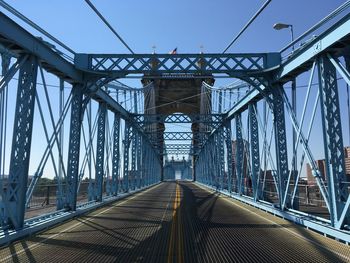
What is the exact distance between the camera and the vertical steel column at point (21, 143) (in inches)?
454

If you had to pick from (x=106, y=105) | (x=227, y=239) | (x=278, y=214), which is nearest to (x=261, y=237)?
(x=227, y=239)

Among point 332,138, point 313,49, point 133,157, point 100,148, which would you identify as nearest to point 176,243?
point 332,138

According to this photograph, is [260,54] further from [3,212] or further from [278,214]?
[3,212]

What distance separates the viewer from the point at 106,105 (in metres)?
24.4

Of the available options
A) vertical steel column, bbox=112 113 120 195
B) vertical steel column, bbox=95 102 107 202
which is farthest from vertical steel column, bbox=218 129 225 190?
vertical steel column, bbox=95 102 107 202

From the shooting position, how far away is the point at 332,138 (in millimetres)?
11625

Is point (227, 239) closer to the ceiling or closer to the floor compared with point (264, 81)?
closer to the floor

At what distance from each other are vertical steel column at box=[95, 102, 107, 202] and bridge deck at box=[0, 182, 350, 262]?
291 inches

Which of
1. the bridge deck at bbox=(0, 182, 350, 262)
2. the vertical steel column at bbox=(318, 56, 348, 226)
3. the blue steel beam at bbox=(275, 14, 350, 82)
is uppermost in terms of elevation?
the blue steel beam at bbox=(275, 14, 350, 82)

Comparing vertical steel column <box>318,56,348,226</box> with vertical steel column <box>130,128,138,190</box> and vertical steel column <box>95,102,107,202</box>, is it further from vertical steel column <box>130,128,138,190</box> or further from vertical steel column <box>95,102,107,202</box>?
vertical steel column <box>130,128,138,190</box>

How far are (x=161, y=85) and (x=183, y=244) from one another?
67.1m

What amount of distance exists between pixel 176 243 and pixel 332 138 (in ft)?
18.8

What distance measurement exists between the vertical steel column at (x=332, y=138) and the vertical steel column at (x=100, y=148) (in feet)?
46.0

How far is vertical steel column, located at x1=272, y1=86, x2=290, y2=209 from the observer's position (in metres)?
16.3
